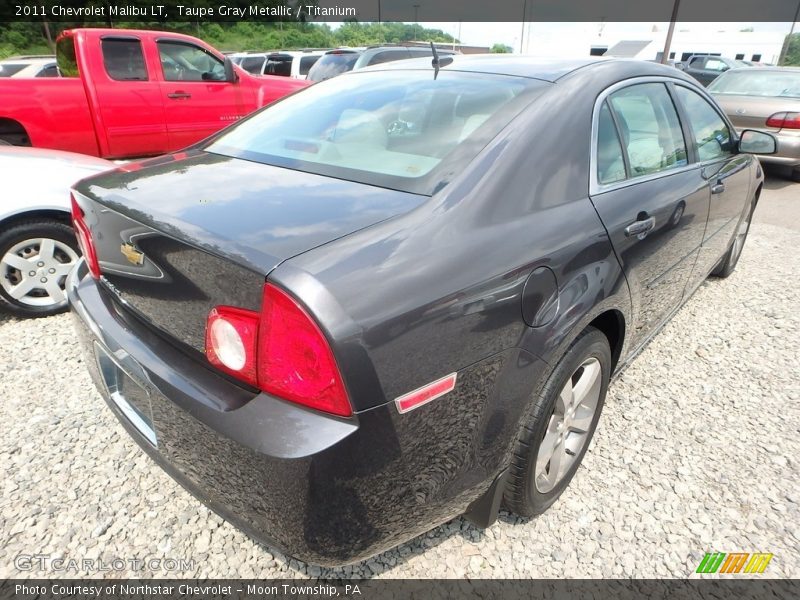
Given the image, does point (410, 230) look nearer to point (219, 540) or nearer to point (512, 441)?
point (512, 441)

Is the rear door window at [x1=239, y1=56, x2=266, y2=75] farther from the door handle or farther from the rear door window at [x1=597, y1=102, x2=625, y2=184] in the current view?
the door handle

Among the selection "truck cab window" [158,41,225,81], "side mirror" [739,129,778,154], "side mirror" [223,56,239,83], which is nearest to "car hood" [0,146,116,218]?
"truck cab window" [158,41,225,81]

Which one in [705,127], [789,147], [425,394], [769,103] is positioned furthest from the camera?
[769,103]

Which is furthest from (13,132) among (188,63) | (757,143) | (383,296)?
(757,143)

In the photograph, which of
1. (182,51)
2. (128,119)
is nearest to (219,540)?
(128,119)

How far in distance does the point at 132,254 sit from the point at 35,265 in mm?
2216

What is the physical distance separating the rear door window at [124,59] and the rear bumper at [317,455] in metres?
5.30

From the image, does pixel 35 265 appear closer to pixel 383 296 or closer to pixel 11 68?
pixel 383 296

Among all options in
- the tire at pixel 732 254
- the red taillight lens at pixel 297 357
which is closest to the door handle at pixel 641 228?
the red taillight lens at pixel 297 357

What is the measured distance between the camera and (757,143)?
3.20 meters

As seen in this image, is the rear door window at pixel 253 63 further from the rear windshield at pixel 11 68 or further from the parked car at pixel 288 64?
the rear windshield at pixel 11 68

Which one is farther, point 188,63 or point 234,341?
point 188,63

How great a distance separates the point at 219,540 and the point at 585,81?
223cm

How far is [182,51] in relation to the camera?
6227 millimetres
